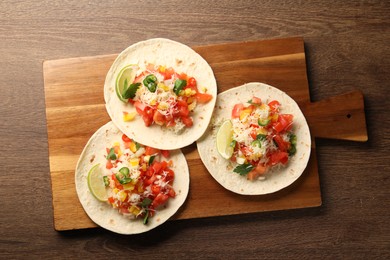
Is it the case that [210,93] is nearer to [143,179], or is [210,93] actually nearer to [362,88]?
[143,179]

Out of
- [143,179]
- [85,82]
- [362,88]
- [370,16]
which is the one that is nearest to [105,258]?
[143,179]

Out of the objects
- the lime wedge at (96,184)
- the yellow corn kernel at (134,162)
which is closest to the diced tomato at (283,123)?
the yellow corn kernel at (134,162)

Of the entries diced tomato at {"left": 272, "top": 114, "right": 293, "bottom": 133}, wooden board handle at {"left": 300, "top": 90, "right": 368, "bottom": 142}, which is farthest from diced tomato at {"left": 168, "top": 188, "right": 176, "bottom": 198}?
wooden board handle at {"left": 300, "top": 90, "right": 368, "bottom": 142}

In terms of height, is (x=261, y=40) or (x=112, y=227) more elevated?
(x=261, y=40)

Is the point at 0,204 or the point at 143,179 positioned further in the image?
the point at 0,204

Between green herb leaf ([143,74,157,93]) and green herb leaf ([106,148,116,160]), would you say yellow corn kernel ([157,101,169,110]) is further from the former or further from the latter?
green herb leaf ([106,148,116,160])

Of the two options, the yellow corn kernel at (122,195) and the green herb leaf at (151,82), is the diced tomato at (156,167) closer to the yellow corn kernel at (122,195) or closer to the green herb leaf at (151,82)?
the yellow corn kernel at (122,195)
